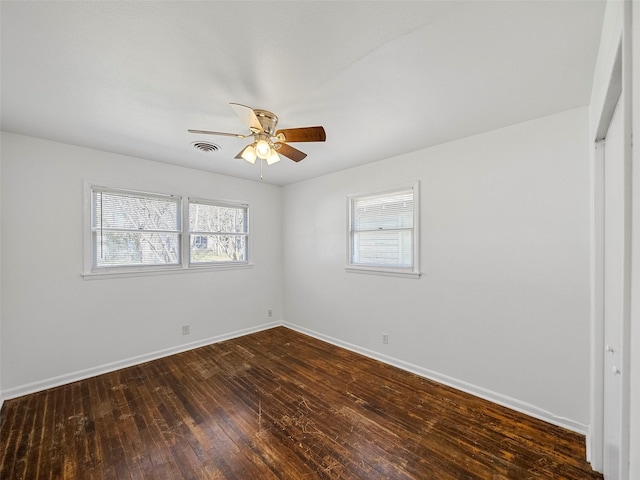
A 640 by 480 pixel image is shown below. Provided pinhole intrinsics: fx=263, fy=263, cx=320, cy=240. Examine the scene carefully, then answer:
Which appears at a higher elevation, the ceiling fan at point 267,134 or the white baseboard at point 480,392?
the ceiling fan at point 267,134

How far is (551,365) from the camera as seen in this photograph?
87.0 inches

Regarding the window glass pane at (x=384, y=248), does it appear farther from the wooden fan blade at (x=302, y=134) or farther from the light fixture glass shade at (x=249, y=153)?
the light fixture glass shade at (x=249, y=153)

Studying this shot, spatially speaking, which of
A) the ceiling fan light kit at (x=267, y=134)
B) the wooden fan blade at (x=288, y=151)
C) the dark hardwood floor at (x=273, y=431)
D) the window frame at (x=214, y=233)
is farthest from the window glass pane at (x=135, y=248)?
the wooden fan blade at (x=288, y=151)

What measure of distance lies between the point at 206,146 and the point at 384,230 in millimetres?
2338

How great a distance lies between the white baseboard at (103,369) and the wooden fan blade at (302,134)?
3.22m

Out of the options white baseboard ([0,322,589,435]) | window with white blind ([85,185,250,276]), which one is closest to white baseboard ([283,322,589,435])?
white baseboard ([0,322,589,435])

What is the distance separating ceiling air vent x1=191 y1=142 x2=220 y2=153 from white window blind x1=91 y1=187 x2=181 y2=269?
104cm

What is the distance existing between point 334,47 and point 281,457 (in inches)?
104

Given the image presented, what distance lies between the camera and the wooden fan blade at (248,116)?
1703 millimetres

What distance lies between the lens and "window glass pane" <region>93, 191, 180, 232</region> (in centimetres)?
309

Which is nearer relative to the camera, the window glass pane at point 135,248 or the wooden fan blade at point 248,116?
the wooden fan blade at point 248,116

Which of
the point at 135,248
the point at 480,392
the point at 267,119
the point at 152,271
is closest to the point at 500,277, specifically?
the point at 480,392

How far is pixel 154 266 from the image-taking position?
3463 mm

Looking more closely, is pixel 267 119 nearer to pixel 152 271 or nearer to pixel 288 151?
pixel 288 151
